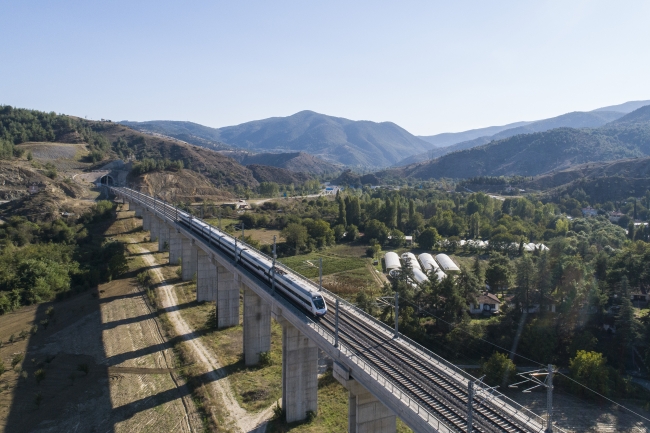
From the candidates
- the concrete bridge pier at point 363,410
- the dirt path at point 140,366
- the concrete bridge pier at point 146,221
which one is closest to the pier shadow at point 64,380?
the dirt path at point 140,366

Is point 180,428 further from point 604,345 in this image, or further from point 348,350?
point 604,345

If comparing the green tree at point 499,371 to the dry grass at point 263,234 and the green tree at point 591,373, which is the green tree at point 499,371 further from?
the dry grass at point 263,234

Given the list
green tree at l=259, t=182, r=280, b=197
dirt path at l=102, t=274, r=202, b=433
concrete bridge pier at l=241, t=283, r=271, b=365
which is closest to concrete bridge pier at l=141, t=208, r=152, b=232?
dirt path at l=102, t=274, r=202, b=433

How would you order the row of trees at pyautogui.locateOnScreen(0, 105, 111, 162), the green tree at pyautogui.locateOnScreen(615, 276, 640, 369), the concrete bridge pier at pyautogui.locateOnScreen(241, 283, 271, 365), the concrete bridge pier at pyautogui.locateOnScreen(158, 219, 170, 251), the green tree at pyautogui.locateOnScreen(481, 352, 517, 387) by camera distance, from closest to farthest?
the green tree at pyautogui.locateOnScreen(481, 352, 517, 387) → the concrete bridge pier at pyautogui.locateOnScreen(241, 283, 271, 365) → the green tree at pyautogui.locateOnScreen(615, 276, 640, 369) → the concrete bridge pier at pyautogui.locateOnScreen(158, 219, 170, 251) → the row of trees at pyautogui.locateOnScreen(0, 105, 111, 162)

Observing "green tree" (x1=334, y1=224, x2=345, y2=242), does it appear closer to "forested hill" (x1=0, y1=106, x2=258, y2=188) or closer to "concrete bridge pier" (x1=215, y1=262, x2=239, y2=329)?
"concrete bridge pier" (x1=215, y1=262, x2=239, y2=329)

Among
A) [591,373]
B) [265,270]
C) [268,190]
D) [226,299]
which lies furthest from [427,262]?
[268,190]

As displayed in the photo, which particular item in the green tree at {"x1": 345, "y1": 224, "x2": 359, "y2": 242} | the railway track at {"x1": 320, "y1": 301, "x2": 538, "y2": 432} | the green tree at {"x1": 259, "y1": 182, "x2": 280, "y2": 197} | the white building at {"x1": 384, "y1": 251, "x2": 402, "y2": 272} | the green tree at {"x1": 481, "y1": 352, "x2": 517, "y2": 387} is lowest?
the green tree at {"x1": 481, "y1": 352, "x2": 517, "y2": 387}
